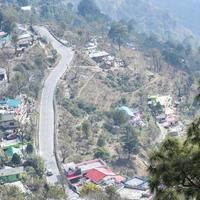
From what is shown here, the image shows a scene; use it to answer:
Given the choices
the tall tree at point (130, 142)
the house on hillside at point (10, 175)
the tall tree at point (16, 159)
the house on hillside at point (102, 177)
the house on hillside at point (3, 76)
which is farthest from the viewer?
the house on hillside at point (3, 76)

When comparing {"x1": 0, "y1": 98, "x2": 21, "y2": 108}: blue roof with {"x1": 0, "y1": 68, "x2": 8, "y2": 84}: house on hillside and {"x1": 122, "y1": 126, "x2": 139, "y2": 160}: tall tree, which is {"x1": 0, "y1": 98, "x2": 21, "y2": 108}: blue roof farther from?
{"x1": 122, "y1": 126, "x2": 139, "y2": 160}: tall tree

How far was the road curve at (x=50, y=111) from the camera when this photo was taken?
3694 centimetres

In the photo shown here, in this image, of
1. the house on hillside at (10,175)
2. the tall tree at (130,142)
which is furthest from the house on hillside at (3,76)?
the house on hillside at (10,175)

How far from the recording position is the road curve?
1454 inches

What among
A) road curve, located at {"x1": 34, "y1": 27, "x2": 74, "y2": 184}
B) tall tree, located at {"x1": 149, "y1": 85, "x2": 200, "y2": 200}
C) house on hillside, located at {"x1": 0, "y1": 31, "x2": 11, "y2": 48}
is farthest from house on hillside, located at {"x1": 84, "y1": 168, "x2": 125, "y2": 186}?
tall tree, located at {"x1": 149, "y1": 85, "x2": 200, "y2": 200}

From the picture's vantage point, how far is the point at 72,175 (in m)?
34.9

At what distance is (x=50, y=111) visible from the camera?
145 feet

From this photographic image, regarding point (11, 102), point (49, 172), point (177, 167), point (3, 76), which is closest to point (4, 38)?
point (3, 76)

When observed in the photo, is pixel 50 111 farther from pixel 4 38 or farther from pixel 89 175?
pixel 4 38

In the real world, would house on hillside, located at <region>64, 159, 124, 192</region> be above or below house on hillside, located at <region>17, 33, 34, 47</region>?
below

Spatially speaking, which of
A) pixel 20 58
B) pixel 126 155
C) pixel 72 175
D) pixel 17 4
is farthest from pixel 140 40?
pixel 72 175

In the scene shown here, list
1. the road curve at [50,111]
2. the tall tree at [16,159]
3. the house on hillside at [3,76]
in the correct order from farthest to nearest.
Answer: the house on hillside at [3,76], the road curve at [50,111], the tall tree at [16,159]

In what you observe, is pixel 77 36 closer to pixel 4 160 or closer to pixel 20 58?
pixel 20 58

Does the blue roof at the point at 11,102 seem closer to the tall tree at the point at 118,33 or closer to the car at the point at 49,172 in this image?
the car at the point at 49,172
